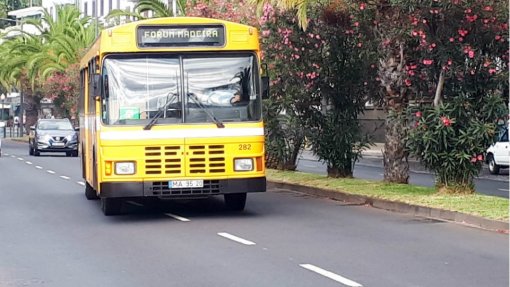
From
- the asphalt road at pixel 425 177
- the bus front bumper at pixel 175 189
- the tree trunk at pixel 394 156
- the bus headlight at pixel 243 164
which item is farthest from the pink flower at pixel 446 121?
the asphalt road at pixel 425 177

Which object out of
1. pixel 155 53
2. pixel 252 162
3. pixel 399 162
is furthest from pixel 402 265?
pixel 399 162

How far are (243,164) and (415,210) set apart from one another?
3.02 m

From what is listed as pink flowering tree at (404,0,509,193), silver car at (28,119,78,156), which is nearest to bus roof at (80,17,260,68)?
pink flowering tree at (404,0,509,193)

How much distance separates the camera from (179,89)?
16.6 metres

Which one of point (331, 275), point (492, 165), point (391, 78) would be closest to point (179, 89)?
point (391, 78)

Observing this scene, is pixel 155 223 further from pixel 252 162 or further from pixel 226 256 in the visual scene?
pixel 226 256

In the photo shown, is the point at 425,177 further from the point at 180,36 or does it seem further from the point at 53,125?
the point at 53,125

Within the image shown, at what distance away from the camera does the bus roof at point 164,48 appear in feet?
54.5

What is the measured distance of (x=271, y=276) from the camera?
10859 millimetres

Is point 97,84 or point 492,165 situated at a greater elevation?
point 97,84

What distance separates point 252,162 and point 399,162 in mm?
6085

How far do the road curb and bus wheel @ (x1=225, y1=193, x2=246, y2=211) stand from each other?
2.53 m

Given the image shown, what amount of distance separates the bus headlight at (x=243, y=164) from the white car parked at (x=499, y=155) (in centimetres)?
1721

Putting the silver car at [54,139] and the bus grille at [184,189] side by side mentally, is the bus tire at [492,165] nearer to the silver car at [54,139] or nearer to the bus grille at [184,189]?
the bus grille at [184,189]
